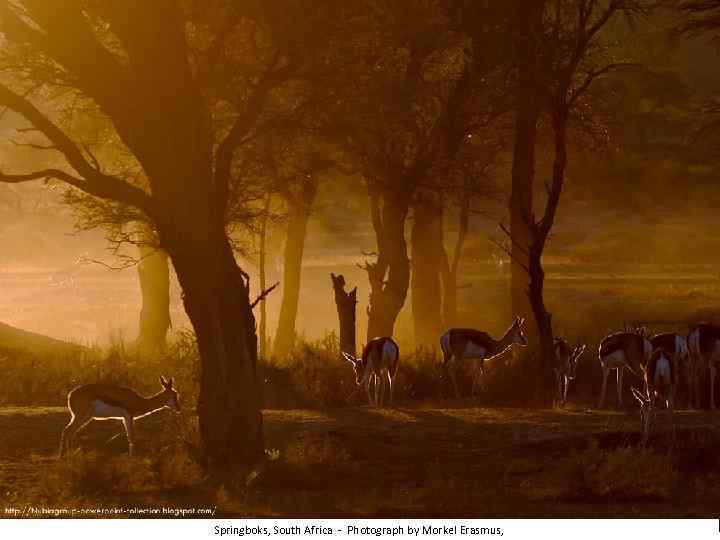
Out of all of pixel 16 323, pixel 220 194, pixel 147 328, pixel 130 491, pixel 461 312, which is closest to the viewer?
pixel 130 491

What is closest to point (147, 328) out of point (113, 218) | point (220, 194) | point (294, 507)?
point (113, 218)

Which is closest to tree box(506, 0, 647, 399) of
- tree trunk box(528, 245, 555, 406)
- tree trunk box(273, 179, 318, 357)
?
tree trunk box(528, 245, 555, 406)

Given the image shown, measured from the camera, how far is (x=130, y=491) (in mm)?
17469

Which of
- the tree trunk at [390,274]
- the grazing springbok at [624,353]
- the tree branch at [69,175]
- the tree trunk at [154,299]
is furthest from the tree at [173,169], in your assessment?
the tree trunk at [154,299]

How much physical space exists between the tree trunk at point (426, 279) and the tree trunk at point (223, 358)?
1858cm

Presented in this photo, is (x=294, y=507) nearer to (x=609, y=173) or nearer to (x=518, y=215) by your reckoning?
(x=518, y=215)

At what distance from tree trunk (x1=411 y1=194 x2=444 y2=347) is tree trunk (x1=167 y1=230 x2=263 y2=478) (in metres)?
18.6

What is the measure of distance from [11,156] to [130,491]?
35851 mm

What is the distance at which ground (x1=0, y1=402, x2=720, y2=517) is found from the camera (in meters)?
16.5

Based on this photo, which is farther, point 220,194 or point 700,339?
point 700,339

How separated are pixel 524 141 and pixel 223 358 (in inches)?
543

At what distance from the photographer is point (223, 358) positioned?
18328 millimetres

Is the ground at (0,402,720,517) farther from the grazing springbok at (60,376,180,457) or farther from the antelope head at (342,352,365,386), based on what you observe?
the antelope head at (342,352,365,386)

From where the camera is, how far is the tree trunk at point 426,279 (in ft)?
122
